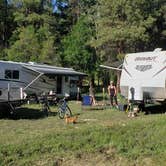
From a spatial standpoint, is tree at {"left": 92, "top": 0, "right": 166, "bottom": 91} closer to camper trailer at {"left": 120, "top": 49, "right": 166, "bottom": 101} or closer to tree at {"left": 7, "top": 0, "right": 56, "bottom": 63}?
tree at {"left": 7, "top": 0, "right": 56, "bottom": 63}

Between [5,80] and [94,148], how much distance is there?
49.8 feet

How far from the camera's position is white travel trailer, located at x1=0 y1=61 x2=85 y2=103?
24320 millimetres

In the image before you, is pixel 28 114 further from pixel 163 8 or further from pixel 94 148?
pixel 163 8

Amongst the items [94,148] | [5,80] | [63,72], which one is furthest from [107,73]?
[94,148]

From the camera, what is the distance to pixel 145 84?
18406 millimetres

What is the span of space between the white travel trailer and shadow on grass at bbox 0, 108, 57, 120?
1053mm

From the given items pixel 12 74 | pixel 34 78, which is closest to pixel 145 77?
pixel 12 74

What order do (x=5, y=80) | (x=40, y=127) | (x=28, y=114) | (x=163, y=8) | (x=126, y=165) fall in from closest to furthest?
(x=126, y=165) < (x=40, y=127) < (x=28, y=114) < (x=5, y=80) < (x=163, y=8)

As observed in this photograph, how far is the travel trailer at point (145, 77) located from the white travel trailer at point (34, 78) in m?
4.96

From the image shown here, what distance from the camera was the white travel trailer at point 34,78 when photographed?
957 inches

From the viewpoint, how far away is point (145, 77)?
60.6 ft

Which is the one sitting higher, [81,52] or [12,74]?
[81,52]

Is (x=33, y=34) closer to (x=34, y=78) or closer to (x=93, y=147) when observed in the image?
(x=34, y=78)

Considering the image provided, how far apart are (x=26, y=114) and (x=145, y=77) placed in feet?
17.8
